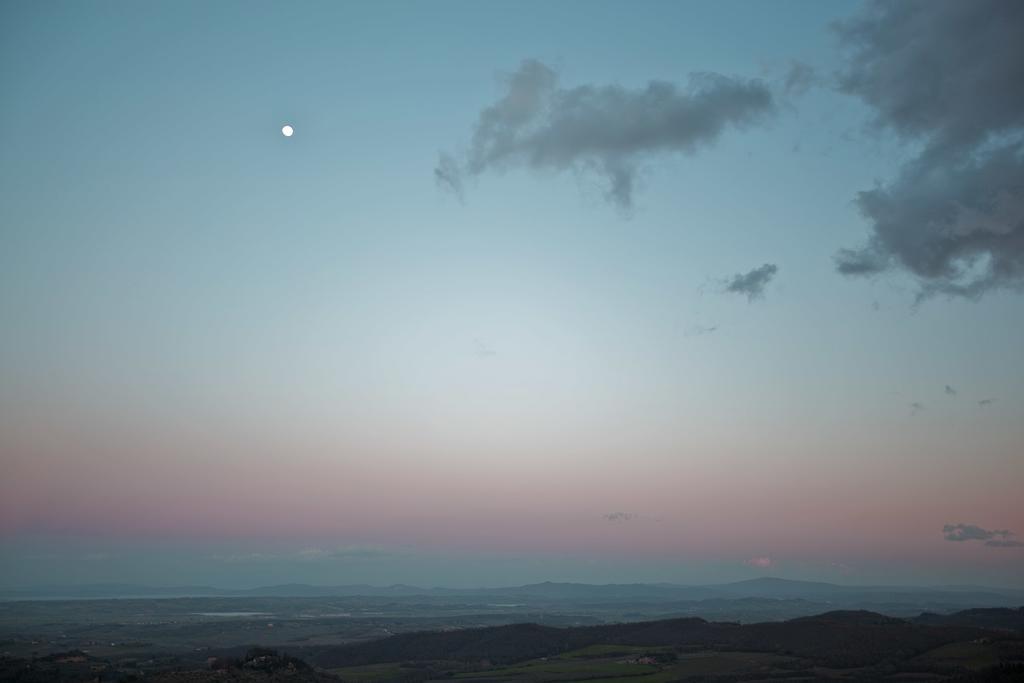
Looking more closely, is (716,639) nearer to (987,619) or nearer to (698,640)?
(698,640)

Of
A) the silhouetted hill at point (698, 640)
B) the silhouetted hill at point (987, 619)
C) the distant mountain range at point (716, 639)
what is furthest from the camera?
the silhouetted hill at point (987, 619)

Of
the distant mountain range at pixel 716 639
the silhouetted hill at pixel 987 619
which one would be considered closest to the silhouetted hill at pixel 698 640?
the distant mountain range at pixel 716 639

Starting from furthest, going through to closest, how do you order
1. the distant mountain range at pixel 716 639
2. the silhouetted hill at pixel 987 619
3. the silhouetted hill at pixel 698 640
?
1. the silhouetted hill at pixel 987 619
2. the silhouetted hill at pixel 698 640
3. the distant mountain range at pixel 716 639

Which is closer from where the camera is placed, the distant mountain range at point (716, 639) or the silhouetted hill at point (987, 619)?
the distant mountain range at point (716, 639)

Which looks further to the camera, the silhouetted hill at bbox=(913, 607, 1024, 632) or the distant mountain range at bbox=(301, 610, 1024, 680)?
the silhouetted hill at bbox=(913, 607, 1024, 632)

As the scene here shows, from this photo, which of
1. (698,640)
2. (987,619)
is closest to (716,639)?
(698,640)

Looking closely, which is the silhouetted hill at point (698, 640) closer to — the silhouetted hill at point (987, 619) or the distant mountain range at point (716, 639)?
the distant mountain range at point (716, 639)

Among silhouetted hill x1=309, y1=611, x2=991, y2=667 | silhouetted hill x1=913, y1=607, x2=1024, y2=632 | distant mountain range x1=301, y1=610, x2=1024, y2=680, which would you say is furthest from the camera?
silhouetted hill x1=913, y1=607, x2=1024, y2=632

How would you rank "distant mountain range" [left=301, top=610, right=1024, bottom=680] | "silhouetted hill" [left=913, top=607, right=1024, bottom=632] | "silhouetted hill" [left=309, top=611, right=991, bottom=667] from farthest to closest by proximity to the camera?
"silhouetted hill" [left=913, top=607, right=1024, bottom=632]
"silhouetted hill" [left=309, top=611, right=991, bottom=667]
"distant mountain range" [left=301, top=610, right=1024, bottom=680]

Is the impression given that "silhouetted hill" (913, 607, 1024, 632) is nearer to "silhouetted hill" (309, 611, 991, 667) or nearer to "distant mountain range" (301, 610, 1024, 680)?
"distant mountain range" (301, 610, 1024, 680)

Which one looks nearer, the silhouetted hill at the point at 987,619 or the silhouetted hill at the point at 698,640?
the silhouetted hill at the point at 698,640

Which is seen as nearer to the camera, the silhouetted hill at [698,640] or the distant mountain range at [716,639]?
the distant mountain range at [716,639]

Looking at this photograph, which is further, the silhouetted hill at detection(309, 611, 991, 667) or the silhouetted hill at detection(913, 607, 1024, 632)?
the silhouetted hill at detection(913, 607, 1024, 632)

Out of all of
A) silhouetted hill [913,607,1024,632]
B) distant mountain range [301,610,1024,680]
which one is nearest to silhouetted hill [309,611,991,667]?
distant mountain range [301,610,1024,680]
